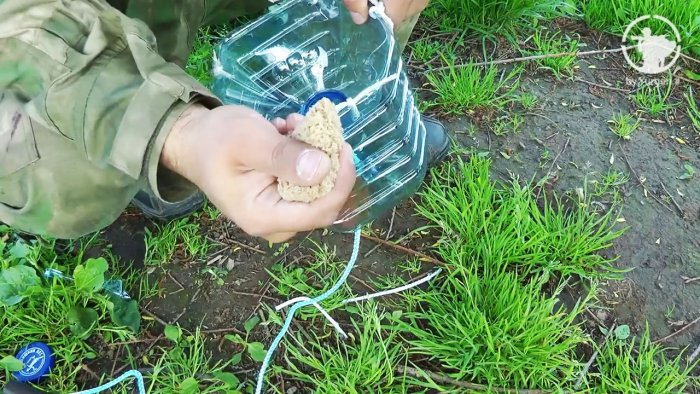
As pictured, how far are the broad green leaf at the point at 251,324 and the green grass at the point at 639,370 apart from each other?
92 cm

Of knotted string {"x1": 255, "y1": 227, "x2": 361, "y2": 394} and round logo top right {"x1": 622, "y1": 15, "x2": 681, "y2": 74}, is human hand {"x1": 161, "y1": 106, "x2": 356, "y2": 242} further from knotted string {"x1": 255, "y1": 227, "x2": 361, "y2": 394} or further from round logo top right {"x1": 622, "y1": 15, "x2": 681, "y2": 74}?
round logo top right {"x1": 622, "y1": 15, "x2": 681, "y2": 74}

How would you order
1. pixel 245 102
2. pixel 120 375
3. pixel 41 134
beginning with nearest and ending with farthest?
pixel 41 134 → pixel 120 375 → pixel 245 102

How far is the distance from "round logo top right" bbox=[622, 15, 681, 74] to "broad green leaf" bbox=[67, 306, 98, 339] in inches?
80.0

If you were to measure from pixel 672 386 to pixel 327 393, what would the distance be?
890mm

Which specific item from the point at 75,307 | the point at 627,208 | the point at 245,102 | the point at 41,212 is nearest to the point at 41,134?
the point at 41,212

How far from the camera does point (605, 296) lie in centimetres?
184

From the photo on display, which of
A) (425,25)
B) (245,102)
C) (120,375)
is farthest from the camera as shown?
(425,25)

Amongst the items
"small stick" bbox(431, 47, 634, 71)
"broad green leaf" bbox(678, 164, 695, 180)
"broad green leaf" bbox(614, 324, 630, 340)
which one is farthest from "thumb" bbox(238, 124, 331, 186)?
Result: "broad green leaf" bbox(678, 164, 695, 180)

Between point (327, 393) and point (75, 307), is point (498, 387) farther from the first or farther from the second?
point (75, 307)

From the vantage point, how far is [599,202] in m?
2.01

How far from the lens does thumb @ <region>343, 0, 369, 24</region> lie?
1.67 metres

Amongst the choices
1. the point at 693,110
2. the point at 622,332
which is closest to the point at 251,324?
the point at 622,332

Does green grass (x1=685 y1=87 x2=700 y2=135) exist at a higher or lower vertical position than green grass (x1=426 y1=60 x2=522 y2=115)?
lower

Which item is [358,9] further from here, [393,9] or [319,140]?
[319,140]
